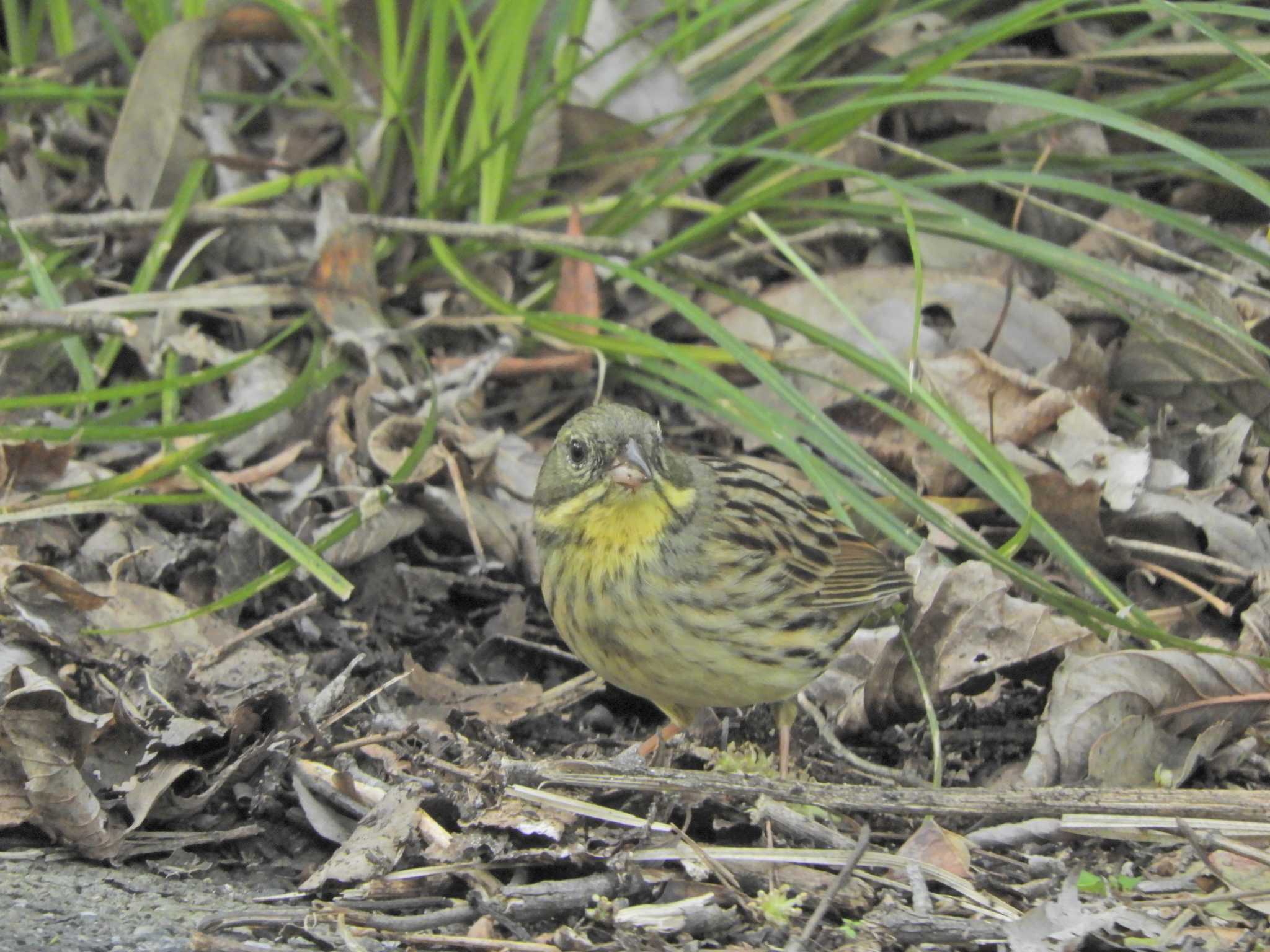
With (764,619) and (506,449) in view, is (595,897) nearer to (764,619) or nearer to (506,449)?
(764,619)

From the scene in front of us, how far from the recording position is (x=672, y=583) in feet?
13.1

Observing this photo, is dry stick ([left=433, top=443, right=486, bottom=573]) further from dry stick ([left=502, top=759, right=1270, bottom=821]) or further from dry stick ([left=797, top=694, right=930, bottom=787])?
dry stick ([left=502, top=759, right=1270, bottom=821])

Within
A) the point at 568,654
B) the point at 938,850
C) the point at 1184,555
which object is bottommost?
the point at 568,654

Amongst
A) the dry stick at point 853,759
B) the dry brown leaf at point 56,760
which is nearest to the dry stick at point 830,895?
the dry stick at point 853,759

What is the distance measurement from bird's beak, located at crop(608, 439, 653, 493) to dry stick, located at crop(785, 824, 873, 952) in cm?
104

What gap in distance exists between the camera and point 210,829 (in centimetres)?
349

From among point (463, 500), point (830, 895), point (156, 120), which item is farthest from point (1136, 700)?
point (156, 120)

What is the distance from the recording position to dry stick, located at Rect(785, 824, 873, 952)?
297 cm

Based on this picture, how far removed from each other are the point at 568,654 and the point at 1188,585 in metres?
1.81

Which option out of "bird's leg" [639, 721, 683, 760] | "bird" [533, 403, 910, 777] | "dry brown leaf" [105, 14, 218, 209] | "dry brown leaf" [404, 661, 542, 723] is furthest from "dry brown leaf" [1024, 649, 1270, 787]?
"dry brown leaf" [105, 14, 218, 209]

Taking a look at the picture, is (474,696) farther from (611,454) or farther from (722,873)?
(722,873)

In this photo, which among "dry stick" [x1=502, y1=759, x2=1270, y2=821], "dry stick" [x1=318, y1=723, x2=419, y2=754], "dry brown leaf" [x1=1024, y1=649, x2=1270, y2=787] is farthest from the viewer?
"dry brown leaf" [x1=1024, y1=649, x2=1270, y2=787]

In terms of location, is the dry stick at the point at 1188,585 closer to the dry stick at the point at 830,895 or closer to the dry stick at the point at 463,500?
the dry stick at the point at 830,895

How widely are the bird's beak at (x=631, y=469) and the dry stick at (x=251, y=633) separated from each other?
37.5 inches
